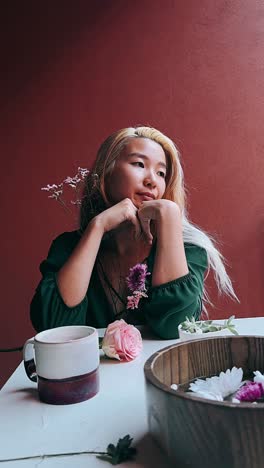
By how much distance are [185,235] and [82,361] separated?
726 millimetres

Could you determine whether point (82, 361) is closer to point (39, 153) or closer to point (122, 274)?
point (122, 274)

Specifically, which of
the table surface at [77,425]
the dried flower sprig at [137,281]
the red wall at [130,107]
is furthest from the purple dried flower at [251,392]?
the red wall at [130,107]

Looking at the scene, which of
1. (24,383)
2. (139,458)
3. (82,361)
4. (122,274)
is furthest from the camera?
(122,274)

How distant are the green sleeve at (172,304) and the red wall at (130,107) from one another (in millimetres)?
1140

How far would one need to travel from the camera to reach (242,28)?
6.73 feet

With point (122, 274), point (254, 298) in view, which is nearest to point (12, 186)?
point (122, 274)

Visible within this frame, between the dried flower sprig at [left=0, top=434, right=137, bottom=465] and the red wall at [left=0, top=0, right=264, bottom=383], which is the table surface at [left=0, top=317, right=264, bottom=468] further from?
the red wall at [left=0, top=0, right=264, bottom=383]

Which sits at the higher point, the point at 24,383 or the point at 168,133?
the point at 168,133

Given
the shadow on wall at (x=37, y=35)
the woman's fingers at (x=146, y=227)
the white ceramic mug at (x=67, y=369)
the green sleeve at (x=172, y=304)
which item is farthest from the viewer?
the shadow on wall at (x=37, y=35)

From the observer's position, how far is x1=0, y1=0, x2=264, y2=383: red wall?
6.57 feet

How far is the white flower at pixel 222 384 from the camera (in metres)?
0.45

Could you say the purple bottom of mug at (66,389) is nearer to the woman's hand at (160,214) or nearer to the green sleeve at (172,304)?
the green sleeve at (172,304)

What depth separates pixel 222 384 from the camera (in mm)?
460

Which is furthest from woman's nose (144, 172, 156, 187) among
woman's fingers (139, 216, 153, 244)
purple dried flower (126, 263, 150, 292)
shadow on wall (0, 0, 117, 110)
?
shadow on wall (0, 0, 117, 110)
